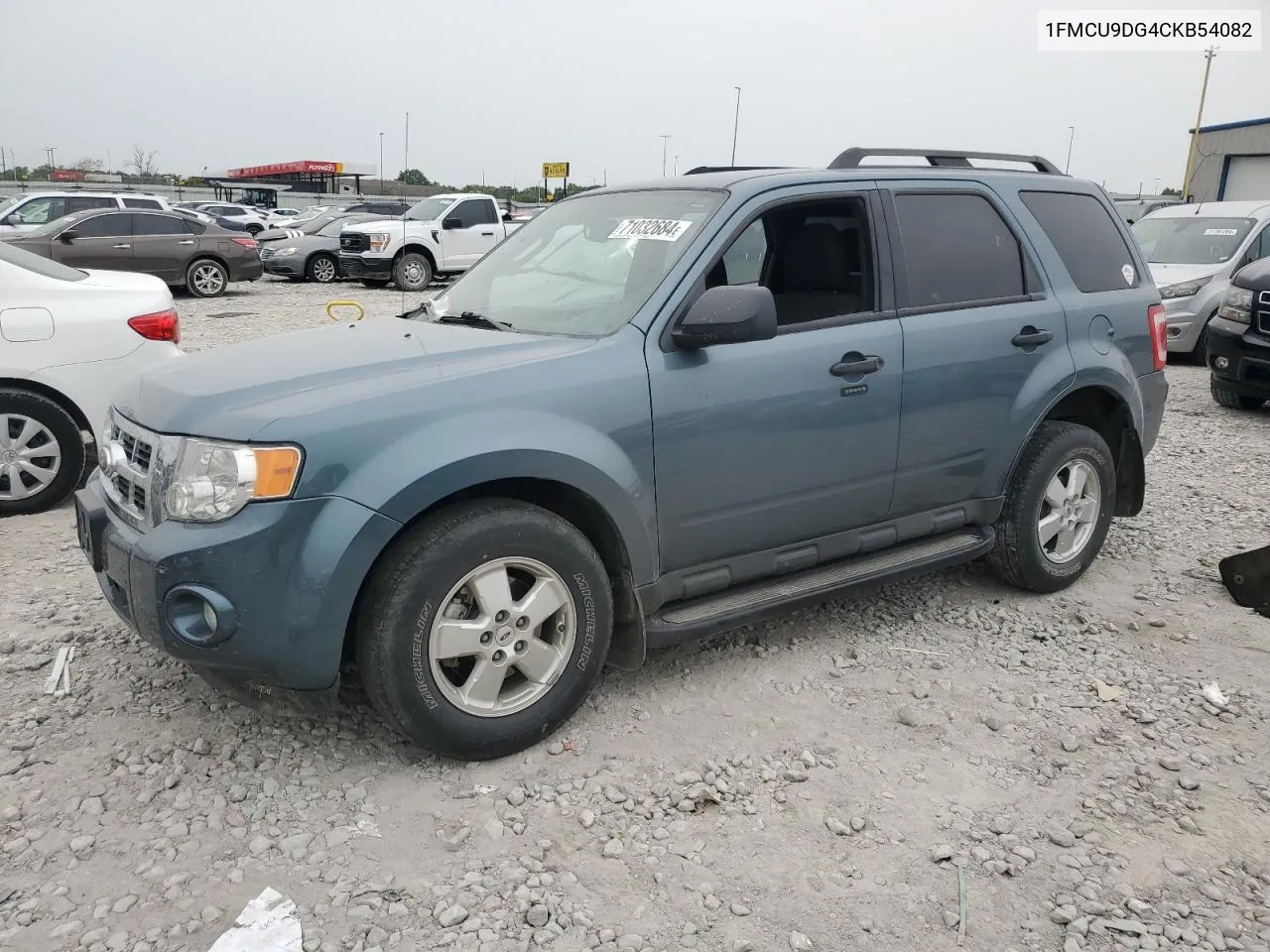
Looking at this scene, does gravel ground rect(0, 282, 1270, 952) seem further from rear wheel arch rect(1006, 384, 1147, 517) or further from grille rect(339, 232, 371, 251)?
grille rect(339, 232, 371, 251)

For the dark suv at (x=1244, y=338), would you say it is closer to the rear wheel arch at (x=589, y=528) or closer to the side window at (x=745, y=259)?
the side window at (x=745, y=259)

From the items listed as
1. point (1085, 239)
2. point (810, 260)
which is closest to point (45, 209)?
point (810, 260)

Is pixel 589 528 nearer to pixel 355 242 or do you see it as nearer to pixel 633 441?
pixel 633 441

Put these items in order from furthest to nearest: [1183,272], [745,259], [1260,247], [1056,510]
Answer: [1260,247], [1183,272], [1056,510], [745,259]

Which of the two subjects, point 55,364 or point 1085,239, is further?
point 55,364

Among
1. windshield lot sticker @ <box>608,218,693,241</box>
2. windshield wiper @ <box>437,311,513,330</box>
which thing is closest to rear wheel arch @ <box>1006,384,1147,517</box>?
windshield lot sticker @ <box>608,218,693,241</box>

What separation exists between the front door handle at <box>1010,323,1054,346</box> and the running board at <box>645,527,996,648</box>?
801 millimetres

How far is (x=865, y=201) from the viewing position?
3.89 m

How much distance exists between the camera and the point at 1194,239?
1220 centimetres

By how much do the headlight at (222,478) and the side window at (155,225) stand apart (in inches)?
620

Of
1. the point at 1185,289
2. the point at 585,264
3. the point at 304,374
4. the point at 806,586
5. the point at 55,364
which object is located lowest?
the point at 806,586

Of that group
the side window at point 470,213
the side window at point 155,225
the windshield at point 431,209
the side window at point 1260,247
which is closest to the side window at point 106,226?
the side window at point 155,225

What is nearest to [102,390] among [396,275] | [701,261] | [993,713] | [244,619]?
[244,619]

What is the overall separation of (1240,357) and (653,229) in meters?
6.99
